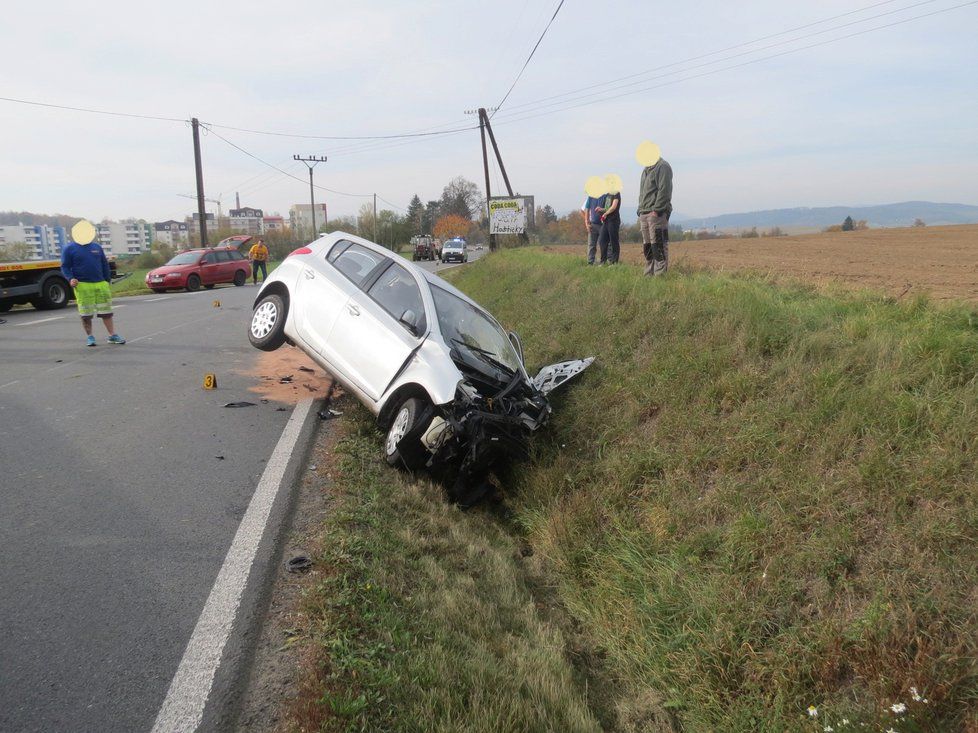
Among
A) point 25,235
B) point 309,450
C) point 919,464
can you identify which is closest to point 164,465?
point 309,450

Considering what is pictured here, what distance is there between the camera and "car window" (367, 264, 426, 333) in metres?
6.24

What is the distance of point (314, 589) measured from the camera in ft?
11.4

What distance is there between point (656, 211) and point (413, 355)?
5864 millimetres

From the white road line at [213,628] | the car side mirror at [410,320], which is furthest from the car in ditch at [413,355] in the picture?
the white road line at [213,628]

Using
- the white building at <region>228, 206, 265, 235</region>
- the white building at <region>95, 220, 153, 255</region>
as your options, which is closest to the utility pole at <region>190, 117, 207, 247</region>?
the white building at <region>228, 206, 265, 235</region>

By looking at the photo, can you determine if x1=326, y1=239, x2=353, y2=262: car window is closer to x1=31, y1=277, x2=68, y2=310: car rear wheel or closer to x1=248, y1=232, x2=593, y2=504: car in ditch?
x1=248, y1=232, x2=593, y2=504: car in ditch

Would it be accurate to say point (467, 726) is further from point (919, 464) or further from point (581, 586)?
point (919, 464)

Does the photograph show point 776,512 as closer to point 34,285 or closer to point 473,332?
point 473,332

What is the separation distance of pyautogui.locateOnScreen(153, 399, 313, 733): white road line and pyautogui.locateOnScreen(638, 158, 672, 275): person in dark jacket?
7.21m

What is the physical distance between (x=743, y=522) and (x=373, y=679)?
2493 millimetres

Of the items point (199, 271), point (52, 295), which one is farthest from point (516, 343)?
point (199, 271)

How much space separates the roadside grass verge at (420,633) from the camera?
2.76 m

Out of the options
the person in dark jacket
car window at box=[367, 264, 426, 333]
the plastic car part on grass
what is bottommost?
the plastic car part on grass

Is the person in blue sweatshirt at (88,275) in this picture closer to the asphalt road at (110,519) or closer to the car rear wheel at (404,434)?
the asphalt road at (110,519)
